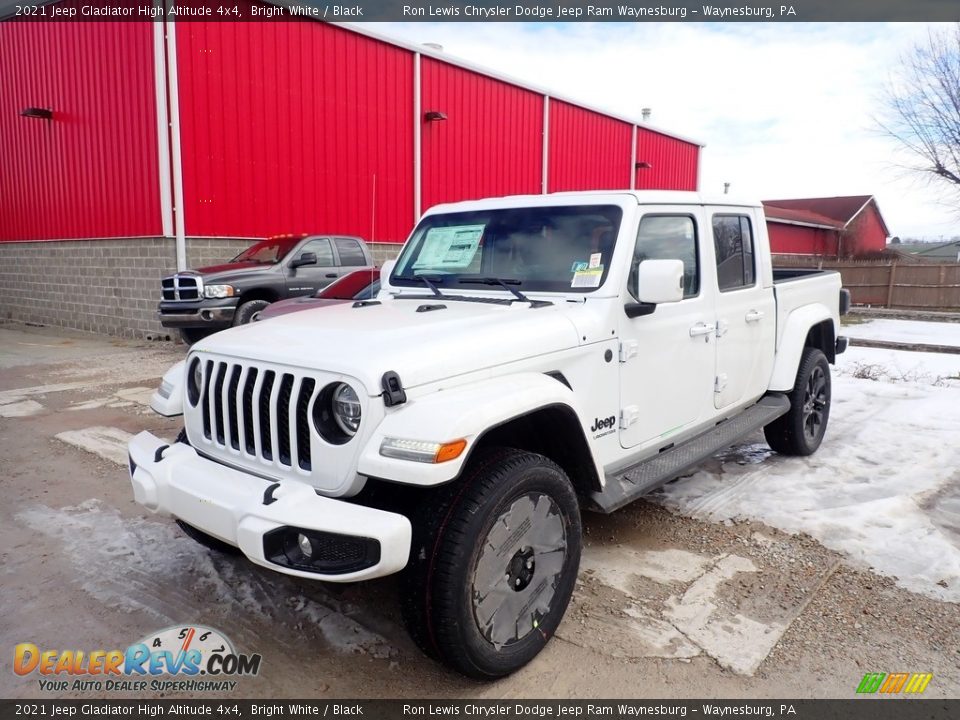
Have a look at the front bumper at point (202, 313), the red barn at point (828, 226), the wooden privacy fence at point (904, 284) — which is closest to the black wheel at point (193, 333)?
the front bumper at point (202, 313)

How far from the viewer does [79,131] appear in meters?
13.1

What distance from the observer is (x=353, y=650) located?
111 inches

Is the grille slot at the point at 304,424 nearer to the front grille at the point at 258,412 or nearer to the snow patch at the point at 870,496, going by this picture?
the front grille at the point at 258,412

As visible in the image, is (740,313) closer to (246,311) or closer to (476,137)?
(246,311)

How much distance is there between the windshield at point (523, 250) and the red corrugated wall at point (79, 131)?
953 cm

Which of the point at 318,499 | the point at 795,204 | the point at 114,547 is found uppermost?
the point at 795,204

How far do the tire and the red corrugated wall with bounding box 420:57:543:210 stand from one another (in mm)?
13570

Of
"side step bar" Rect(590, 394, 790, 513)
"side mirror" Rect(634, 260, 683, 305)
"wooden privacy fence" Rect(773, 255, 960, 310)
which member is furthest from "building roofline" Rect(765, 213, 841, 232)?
"side mirror" Rect(634, 260, 683, 305)

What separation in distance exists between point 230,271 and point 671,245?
7736mm

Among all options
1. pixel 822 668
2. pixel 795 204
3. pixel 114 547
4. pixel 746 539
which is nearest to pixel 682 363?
pixel 746 539

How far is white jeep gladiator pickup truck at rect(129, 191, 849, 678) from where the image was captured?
2.35 metres

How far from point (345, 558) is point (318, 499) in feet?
0.72

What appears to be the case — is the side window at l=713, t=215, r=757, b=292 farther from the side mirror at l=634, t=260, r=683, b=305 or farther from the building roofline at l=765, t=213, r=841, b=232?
the building roofline at l=765, t=213, r=841, b=232

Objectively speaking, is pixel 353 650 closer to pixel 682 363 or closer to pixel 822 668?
pixel 822 668
